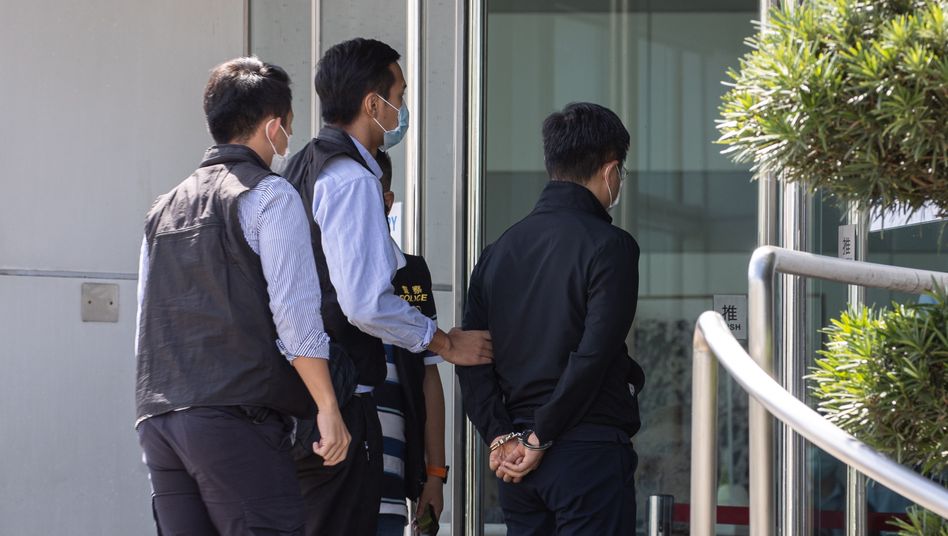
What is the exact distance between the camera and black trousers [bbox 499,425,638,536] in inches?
117

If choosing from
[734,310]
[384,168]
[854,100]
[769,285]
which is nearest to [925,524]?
[769,285]

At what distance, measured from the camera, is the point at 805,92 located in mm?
1820

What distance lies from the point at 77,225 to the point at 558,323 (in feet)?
10.4

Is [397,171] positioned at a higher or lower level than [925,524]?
higher

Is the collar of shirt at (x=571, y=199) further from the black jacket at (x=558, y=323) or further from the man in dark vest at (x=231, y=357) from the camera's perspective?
the man in dark vest at (x=231, y=357)

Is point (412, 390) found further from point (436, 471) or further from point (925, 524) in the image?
point (925, 524)

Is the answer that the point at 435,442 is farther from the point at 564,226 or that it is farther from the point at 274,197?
the point at 274,197

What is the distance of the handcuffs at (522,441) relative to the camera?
9.95 feet

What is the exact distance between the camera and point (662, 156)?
513 centimetres

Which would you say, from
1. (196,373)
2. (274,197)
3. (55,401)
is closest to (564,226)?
(274,197)

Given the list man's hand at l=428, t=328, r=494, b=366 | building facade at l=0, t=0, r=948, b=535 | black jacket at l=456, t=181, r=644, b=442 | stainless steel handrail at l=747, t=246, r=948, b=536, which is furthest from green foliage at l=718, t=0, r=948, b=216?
building facade at l=0, t=0, r=948, b=535

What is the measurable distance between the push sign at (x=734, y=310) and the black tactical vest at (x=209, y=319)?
218 centimetres

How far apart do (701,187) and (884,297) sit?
1.92 meters

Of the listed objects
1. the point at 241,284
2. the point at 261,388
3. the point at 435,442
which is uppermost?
the point at 241,284
